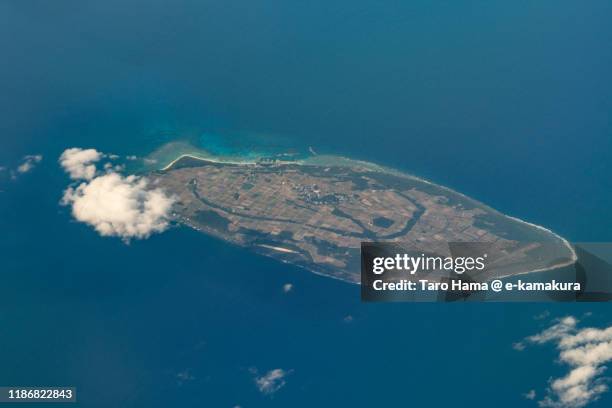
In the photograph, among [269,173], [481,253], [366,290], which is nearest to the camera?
[366,290]

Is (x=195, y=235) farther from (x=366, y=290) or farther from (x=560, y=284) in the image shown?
(x=560, y=284)

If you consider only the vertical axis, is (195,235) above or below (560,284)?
above

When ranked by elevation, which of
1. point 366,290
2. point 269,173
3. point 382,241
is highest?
point 269,173

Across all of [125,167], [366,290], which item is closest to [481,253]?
[366,290]

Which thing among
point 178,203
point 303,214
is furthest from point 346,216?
point 178,203

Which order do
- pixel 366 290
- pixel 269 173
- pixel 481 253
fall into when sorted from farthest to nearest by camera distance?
pixel 269 173 < pixel 481 253 < pixel 366 290

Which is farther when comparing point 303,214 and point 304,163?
point 304,163

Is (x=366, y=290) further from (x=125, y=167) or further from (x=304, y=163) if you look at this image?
(x=125, y=167)
